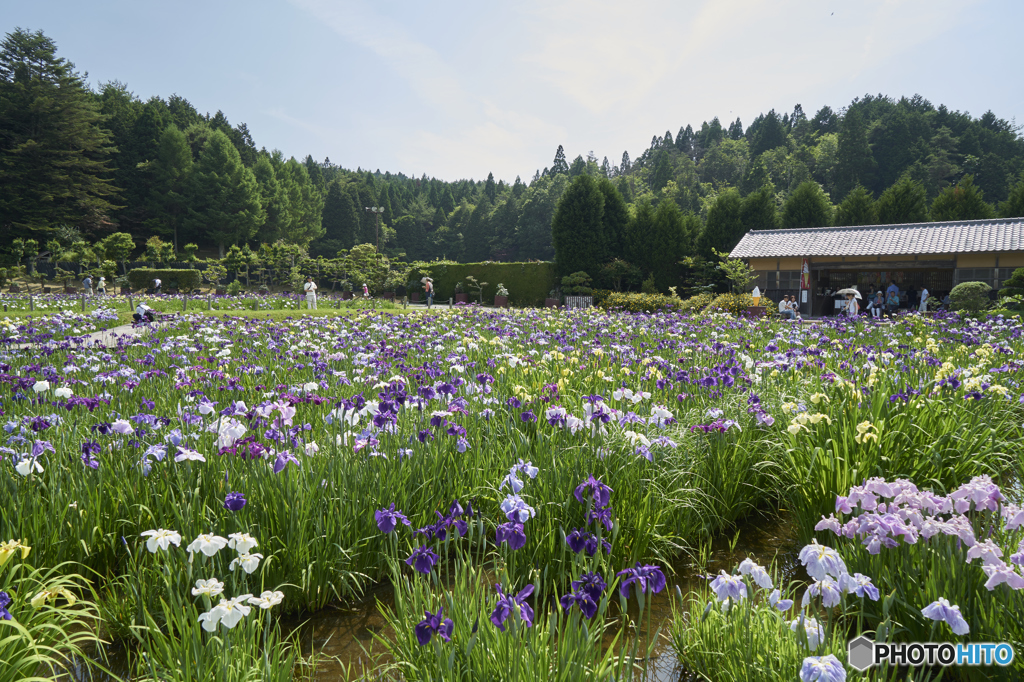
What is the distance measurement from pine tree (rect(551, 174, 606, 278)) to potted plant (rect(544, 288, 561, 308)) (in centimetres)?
131

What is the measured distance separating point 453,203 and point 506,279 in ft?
236

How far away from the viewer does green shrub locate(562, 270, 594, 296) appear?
31.1 meters

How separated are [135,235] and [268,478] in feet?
237

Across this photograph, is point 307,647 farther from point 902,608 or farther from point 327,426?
point 902,608

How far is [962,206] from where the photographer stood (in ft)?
118

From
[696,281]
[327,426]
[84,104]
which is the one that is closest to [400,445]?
[327,426]

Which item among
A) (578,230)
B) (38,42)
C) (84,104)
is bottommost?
(578,230)

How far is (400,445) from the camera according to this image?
333cm

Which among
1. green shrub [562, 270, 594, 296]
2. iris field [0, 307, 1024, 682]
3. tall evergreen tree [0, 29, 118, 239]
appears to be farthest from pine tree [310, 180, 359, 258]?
iris field [0, 307, 1024, 682]

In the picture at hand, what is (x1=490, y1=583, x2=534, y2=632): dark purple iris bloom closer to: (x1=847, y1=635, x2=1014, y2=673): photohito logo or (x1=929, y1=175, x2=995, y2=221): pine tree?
(x1=847, y1=635, x2=1014, y2=673): photohito logo

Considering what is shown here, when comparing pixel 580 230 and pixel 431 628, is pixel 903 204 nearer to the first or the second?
pixel 580 230

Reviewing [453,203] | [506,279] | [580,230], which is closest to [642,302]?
[580,230]

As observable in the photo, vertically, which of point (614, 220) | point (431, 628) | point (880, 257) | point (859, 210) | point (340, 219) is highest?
point (340, 219)

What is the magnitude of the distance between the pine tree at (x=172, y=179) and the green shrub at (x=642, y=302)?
56724mm
